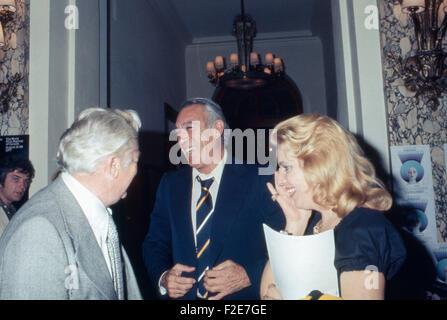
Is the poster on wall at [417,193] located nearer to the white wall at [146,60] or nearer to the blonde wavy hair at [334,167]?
the blonde wavy hair at [334,167]

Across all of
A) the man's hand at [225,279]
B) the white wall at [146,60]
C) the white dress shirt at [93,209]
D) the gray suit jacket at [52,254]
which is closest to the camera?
the gray suit jacket at [52,254]

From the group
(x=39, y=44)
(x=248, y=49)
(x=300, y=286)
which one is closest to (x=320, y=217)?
(x=300, y=286)

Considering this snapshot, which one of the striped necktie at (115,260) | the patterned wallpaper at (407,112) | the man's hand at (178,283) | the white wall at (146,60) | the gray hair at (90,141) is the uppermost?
the white wall at (146,60)

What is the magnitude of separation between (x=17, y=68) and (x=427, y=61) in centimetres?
259

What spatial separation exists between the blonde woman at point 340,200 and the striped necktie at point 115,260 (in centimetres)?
56

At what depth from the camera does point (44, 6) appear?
6.74ft

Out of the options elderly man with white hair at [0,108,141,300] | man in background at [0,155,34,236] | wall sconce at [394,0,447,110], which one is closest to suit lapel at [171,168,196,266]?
elderly man with white hair at [0,108,141,300]

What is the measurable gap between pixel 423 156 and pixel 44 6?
2.46 metres

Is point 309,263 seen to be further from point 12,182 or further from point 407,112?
point 12,182

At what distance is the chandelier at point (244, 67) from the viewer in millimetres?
4477

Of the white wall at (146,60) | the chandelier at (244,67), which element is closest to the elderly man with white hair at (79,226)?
the white wall at (146,60)

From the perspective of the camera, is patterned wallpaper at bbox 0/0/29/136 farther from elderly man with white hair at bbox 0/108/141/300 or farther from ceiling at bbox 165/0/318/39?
ceiling at bbox 165/0/318/39

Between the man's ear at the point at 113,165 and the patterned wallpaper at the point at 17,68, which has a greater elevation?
the patterned wallpaper at the point at 17,68

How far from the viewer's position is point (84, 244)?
1201 millimetres
